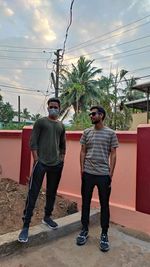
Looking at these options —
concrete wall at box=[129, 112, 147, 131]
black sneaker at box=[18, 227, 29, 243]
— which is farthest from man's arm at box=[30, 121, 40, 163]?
concrete wall at box=[129, 112, 147, 131]

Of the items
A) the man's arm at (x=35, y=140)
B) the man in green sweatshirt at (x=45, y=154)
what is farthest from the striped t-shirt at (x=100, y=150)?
the man's arm at (x=35, y=140)

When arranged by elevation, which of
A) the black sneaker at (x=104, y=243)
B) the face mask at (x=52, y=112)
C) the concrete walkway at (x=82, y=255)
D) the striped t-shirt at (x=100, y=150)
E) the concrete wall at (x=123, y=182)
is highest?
the face mask at (x=52, y=112)

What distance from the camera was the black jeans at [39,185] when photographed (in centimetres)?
358

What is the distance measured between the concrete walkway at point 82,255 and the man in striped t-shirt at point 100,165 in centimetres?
13

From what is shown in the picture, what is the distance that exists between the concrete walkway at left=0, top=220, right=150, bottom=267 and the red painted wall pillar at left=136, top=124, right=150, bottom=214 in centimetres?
53

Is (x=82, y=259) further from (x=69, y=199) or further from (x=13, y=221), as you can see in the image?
(x=69, y=199)

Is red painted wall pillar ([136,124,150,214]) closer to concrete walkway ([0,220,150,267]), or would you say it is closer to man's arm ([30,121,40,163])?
concrete walkway ([0,220,150,267])

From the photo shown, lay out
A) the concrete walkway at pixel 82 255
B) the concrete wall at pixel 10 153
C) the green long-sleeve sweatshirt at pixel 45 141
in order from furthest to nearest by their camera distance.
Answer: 1. the concrete wall at pixel 10 153
2. the green long-sleeve sweatshirt at pixel 45 141
3. the concrete walkway at pixel 82 255

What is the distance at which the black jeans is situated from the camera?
11.8 feet

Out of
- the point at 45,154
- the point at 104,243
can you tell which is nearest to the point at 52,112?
the point at 45,154

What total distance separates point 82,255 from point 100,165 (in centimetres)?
107

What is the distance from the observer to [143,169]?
14.1ft

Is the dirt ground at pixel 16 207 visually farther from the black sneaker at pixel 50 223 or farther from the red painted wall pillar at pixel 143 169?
the red painted wall pillar at pixel 143 169

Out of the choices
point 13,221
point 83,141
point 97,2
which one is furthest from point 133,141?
point 97,2
